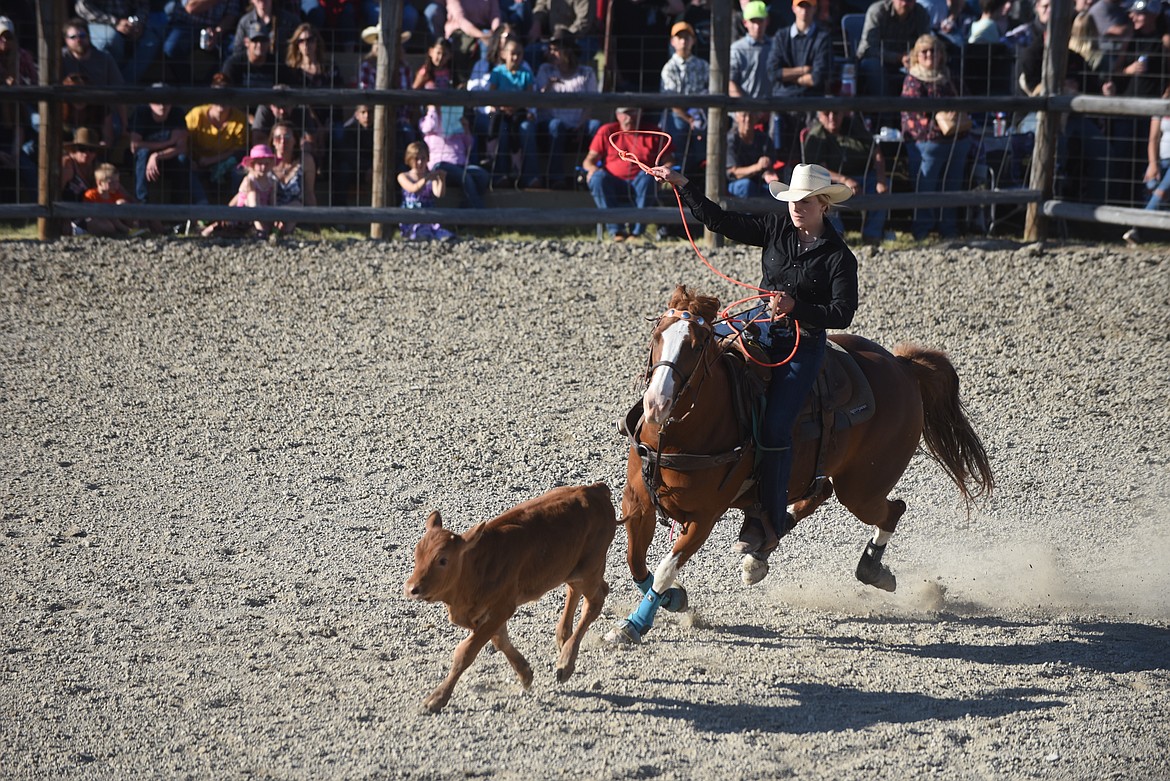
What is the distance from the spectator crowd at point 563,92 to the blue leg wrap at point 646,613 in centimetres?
720

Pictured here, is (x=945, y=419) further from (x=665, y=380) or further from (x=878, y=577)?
(x=665, y=380)

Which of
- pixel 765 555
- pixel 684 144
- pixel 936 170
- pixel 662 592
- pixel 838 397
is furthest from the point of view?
pixel 936 170

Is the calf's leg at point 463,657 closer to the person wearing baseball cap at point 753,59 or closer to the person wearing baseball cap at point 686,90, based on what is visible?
the person wearing baseball cap at point 686,90

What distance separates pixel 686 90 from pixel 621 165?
44.9 inches

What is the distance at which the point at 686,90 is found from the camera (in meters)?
13.0

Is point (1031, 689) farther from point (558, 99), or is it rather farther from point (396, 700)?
point (558, 99)

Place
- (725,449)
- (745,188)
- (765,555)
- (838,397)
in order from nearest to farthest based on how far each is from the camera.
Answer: (725,449), (765,555), (838,397), (745,188)

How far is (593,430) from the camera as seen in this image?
349 inches

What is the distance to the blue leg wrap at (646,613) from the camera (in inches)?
232

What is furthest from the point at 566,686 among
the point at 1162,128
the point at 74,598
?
the point at 1162,128

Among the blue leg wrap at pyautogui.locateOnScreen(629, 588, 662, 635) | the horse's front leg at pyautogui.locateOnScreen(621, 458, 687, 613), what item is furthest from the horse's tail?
the blue leg wrap at pyautogui.locateOnScreen(629, 588, 662, 635)

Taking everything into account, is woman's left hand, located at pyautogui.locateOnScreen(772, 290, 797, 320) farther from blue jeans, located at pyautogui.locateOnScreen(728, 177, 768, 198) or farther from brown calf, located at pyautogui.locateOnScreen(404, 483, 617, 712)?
blue jeans, located at pyautogui.locateOnScreen(728, 177, 768, 198)

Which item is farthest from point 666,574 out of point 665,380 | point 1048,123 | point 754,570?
point 1048,123

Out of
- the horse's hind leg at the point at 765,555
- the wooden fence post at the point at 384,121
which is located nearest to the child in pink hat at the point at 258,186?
the wooden fence post at the point at 384,121
